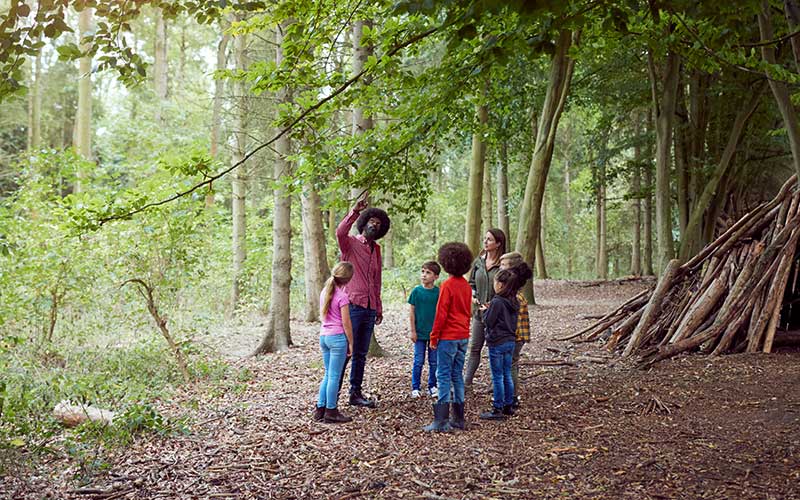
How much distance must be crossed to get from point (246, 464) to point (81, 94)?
13.8 m

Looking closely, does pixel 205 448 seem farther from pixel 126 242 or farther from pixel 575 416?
pixel 126 242

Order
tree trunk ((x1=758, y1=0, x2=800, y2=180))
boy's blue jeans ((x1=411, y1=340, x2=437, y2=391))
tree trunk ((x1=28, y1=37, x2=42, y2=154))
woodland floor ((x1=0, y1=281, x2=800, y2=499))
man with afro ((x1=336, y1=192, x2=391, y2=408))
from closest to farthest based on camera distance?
woodland floor ((x1=0, y1=281, x2=800, y2=499)) → man with afro ((x1=336, y1=192, x2=391, y2=408)) → boy's blue jeans ((x1=411, y1=340, x2=437, y2=391)) → tree trunk ((x1=758, y1=0, x2=800, y2=180)) → tree trunk ((x1=28, y1=37, x2=42, y2=154))

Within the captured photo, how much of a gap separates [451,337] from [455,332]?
54 mm

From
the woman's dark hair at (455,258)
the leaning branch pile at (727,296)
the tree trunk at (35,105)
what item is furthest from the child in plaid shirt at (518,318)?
the tree trunk at (35,105)

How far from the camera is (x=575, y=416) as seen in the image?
5266 mm

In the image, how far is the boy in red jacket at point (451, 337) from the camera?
16.0 ft

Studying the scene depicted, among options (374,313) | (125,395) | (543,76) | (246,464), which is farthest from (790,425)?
(543,76)

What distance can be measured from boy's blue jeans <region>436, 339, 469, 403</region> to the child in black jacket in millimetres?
402

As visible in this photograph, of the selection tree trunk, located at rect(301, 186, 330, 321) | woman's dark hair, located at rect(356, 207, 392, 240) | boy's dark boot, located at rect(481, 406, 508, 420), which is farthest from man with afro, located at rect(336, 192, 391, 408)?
tree trunk, located at rect(301, 186, 330, 321)

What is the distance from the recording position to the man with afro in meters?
5.63

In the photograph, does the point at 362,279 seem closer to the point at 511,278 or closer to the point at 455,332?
the point at 455,332

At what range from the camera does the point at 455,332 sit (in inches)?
193

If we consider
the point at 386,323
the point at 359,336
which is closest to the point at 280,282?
the point at 386,323

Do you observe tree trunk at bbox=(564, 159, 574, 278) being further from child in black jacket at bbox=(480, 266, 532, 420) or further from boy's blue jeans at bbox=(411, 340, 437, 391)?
child in black jacket at bbox=(480, 266, 532, 420)
